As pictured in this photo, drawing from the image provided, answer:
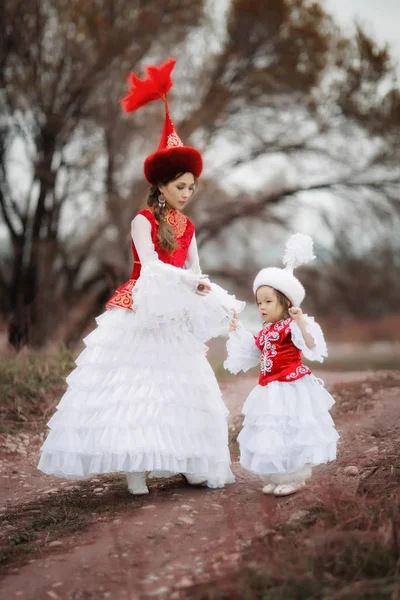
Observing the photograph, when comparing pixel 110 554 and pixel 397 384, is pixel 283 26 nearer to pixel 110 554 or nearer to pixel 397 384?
pixel 397 384

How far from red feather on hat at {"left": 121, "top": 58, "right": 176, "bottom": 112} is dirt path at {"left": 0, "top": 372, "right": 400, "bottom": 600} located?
2123mm

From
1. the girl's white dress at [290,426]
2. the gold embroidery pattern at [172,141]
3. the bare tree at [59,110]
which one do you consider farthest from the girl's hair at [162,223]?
the bare tree at [59,110]

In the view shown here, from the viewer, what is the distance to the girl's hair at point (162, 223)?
3545mm

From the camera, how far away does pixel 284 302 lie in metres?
3.40

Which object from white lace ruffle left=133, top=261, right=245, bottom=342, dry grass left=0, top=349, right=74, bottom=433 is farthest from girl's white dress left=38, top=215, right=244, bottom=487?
dry grass left=0, top=349, right=74, bottom=433

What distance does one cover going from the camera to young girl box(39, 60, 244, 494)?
3312 mm

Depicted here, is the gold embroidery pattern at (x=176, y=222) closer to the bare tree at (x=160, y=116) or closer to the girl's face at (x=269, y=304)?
the girl's face at (x=269, y=304)

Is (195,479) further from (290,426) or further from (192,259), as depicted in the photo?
(192,259)

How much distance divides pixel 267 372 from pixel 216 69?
862 cm

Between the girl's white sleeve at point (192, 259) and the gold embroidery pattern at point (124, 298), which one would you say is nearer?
the gold embroidery pattern at point (124, 298)

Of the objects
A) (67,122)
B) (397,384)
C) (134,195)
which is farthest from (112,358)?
(67,122)

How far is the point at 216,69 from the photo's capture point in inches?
431

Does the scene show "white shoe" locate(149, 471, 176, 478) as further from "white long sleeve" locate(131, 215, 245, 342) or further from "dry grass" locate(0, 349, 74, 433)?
"dry grass" locate(0, 349, 74, 433)

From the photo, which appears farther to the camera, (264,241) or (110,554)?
(264,241)
